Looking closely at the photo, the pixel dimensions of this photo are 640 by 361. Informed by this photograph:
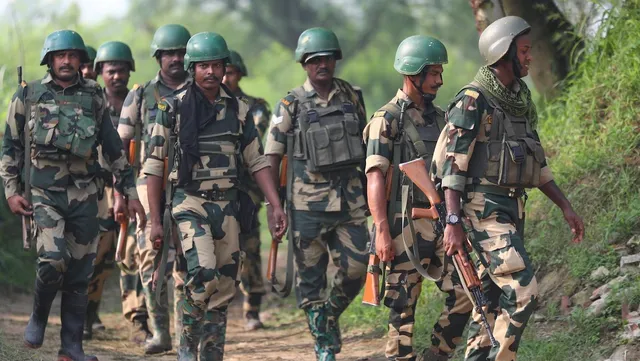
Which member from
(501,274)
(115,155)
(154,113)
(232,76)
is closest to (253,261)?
(232,76)

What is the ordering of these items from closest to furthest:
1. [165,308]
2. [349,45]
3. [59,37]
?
[59,37] < [165,308] < [349,45]

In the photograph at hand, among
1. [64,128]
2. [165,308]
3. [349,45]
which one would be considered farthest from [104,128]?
[349,45]

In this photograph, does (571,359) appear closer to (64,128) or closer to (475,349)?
(475,349)

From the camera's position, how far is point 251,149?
314 inches

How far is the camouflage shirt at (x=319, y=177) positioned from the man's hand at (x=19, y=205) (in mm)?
1790

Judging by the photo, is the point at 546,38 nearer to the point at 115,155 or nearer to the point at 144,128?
the point at 144,128

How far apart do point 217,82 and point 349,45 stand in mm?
37367

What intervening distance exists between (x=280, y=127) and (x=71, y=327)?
6.74 ft

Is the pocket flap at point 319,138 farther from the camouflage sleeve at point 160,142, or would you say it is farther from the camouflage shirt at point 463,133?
the camouflage shirt at point 463,133

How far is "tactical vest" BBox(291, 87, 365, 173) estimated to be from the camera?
8344 mm

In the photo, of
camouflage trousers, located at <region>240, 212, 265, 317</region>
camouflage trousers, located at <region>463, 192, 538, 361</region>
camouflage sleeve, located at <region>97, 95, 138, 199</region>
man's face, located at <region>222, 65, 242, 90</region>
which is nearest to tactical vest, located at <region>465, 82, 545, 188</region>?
camouflage trousers, located at <region>463, 192, 538, 361</region>

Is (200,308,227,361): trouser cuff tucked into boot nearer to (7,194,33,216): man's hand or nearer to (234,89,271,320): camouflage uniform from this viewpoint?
(7,194,33,216): man's hand

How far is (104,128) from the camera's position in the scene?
8266mm

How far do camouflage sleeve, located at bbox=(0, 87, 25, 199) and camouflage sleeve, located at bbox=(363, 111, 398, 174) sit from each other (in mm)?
2373
